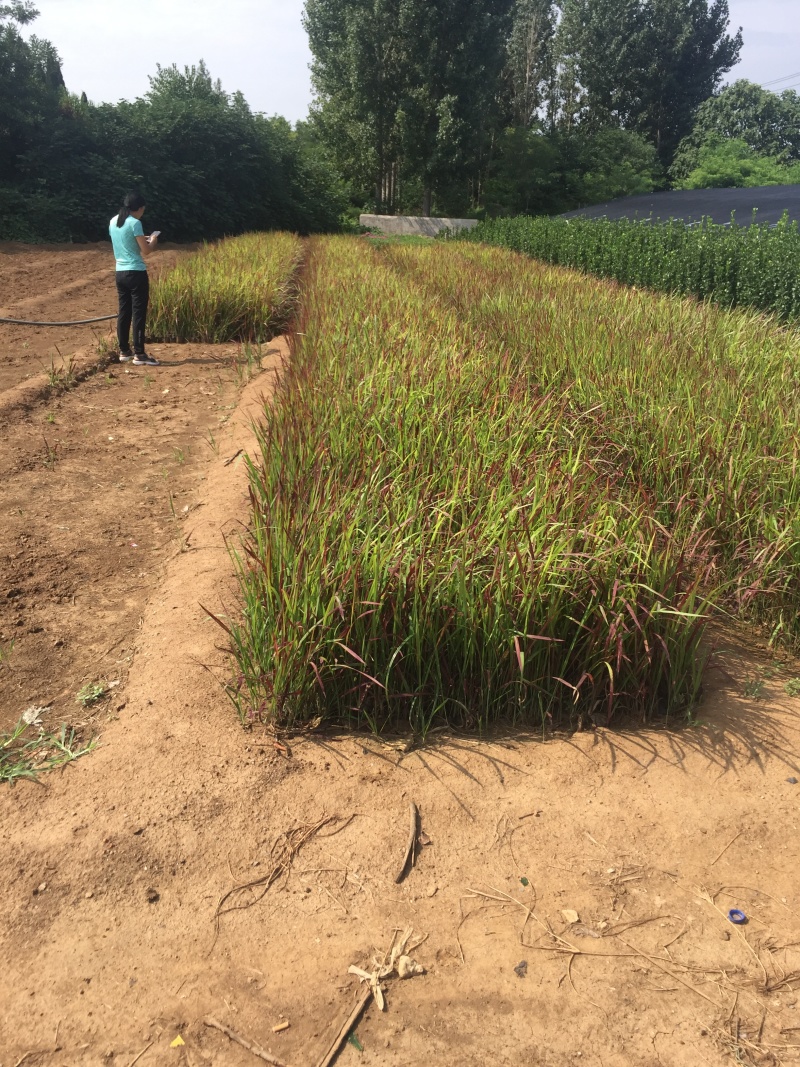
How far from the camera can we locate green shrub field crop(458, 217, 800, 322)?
8227 millimetres

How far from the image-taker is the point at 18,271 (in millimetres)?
12641

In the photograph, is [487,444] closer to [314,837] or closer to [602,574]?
[602,574]

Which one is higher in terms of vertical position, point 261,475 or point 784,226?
point 784,226

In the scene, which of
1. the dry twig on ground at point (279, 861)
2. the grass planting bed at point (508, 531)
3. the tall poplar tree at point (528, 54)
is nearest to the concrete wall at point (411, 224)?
the tall poplar tree at point (528, 54)

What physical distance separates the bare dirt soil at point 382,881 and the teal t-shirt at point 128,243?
4659 millimetres

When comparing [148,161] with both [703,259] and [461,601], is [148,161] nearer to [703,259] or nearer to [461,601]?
[703,259]

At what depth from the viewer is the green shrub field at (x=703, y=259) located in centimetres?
823

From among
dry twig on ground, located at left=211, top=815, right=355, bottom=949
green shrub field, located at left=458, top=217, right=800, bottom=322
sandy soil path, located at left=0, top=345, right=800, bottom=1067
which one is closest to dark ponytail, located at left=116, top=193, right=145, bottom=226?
sandy soil path, located at left=0, top=345, right=800, bottom=1067

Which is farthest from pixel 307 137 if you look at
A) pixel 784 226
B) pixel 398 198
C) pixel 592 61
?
pixel 784 226

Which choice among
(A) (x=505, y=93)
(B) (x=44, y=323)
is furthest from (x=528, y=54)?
(B) (x=44, y=323)

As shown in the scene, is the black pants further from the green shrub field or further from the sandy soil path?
the green shrub field

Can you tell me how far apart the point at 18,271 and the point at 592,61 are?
35.9 m

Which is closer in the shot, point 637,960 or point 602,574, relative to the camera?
point 637,960

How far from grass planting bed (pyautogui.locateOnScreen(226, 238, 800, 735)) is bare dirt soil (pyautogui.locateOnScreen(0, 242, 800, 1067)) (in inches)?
7.0
